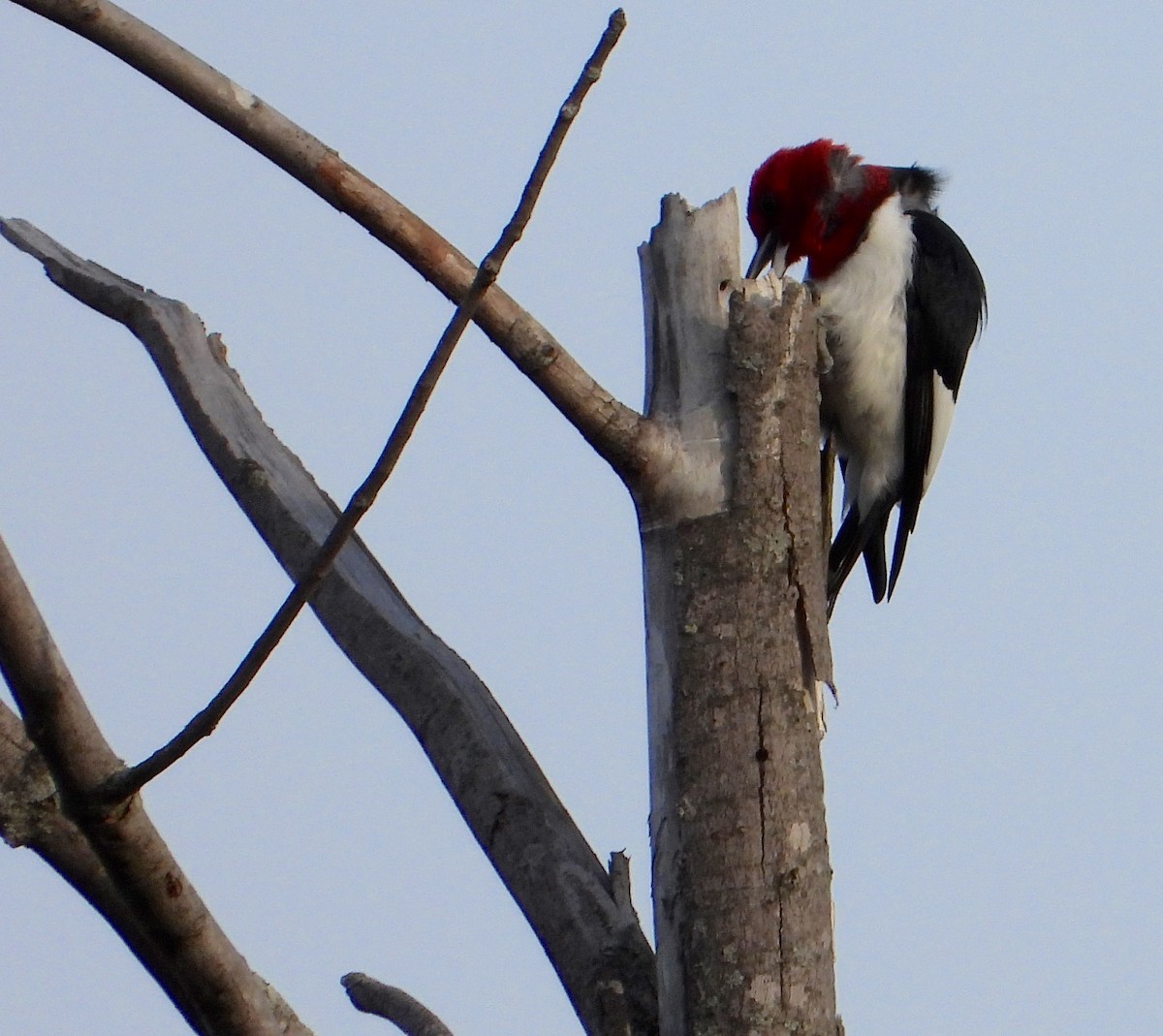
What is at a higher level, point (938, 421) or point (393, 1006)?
point (938, 421)

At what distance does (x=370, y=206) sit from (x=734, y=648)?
803mm

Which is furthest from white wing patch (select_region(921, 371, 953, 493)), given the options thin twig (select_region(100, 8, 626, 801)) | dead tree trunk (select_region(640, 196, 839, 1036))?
thin twig (select_region(100, 8, 626, 801))

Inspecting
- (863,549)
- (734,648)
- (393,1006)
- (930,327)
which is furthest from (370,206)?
(863,549)

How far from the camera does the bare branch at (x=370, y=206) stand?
72.9 inches

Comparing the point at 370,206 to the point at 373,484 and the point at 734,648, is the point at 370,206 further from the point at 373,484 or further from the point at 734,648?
the point at 734,648

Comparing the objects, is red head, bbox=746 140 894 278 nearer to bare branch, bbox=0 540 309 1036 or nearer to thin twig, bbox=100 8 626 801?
thin twig, bbox=100 8 626 801

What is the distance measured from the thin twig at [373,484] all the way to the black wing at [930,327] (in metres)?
2.19

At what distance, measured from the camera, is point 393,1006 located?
234 centimetres

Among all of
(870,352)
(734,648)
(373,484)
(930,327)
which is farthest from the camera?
(930,327)

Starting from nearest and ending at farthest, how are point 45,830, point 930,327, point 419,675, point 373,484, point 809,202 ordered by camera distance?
point 373,484
point 45,830
point 419,675
point 930,327
point 809,202

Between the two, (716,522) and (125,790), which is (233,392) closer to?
(716,522)

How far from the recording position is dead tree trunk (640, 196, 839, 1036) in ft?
7.03

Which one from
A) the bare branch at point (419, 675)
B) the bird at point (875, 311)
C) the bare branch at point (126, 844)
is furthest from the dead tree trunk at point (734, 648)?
the bird at point (875, 311)

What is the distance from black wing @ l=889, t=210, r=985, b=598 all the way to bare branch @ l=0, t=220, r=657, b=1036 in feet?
5.07
